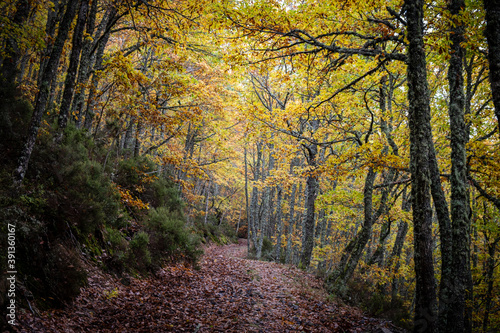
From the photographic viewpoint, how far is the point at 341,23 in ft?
22.1

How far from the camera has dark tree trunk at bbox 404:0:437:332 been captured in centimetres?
446

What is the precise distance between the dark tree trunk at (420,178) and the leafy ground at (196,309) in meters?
1.27

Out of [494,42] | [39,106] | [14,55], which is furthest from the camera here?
[14,55]

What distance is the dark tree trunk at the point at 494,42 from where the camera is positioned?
3.58 meters

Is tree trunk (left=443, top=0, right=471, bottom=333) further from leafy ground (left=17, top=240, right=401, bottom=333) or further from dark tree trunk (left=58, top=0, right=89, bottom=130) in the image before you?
dark tree trunk (left=58, top=0, right=89, bottom=130)

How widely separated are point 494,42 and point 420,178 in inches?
89.4

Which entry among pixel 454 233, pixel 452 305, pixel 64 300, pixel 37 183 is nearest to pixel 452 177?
pixel 454 233

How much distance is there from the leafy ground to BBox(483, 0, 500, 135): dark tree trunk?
4868mm

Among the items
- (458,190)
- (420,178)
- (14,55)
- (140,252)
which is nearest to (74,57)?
(14,55)

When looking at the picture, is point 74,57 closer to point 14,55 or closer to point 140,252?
point 14,55

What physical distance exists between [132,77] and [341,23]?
598cm

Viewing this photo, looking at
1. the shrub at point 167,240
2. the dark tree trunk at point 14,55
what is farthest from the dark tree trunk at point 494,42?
the dark tree trunk at point 14,55

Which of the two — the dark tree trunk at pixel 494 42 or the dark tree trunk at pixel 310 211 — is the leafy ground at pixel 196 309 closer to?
the dark tree trunk at pixel 310 211

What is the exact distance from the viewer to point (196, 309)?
5855mm
